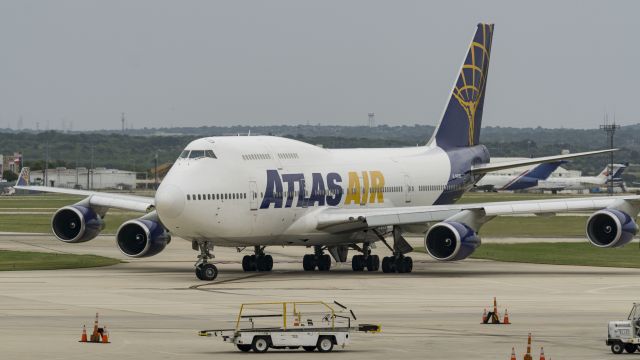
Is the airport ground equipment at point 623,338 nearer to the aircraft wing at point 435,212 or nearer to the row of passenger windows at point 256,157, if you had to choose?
the aircraft wing at point 435,212

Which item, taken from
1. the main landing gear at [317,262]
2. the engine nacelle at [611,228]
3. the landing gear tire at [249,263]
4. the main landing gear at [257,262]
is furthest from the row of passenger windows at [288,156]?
the engine nacelle at [611,228]

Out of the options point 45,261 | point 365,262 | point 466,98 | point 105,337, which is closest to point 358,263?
point 365,262

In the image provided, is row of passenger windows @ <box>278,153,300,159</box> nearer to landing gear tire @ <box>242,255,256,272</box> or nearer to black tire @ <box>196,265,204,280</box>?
landing gear tire @ <box>242,255,256,272</box>

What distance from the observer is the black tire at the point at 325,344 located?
1297 inches

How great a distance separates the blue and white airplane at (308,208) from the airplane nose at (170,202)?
4 centimetres

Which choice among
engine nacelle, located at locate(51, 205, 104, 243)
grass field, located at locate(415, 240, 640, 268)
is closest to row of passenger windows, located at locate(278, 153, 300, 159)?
engine nacelle, located at locate(51, 205, 104, 243)

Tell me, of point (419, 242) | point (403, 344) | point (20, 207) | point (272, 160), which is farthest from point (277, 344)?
point (20, 207)

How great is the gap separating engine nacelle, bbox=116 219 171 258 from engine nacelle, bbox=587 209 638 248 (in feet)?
57.0

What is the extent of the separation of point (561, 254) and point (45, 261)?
25.6 metres

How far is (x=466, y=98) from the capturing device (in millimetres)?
69688

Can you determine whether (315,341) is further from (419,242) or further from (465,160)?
(419,242)

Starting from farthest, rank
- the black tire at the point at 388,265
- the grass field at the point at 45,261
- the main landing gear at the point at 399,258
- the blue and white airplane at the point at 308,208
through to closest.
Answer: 1. the grass field at the point at 45,261
2. the black tire at the point at 388,265
3. the main landing gear at the point at 399,258
4. the blue and white airplane at the point at 308,208

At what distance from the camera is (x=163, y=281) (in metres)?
53.7

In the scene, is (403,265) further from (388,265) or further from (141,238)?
(141,238)
